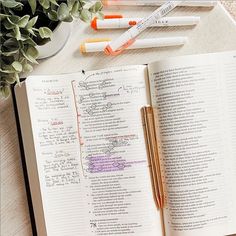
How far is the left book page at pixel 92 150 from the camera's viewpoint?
0.67 meters

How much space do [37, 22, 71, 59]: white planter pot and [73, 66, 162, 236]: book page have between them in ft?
0.18

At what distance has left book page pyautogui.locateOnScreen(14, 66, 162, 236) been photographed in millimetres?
671

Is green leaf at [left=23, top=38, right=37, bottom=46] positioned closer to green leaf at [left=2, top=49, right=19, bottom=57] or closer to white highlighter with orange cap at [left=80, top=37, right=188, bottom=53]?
green leaf at [left=2, top=49, right=19, bottom=57]

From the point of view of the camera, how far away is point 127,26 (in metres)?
0.68

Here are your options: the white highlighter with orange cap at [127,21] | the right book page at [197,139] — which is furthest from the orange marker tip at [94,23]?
the right book page at [197,139]

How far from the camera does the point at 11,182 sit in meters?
0.68

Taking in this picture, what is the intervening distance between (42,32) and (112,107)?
0.17 m

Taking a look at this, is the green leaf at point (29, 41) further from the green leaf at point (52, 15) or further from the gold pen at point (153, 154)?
the gold pen at point (153, 154)

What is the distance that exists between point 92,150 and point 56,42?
6.6 inches

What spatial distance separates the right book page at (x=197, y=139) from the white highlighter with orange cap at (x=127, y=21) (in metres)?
0.07

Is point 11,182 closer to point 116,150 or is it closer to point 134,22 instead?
point 116,150

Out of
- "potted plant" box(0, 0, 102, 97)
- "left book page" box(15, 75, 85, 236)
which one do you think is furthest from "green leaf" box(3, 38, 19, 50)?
"left book page" box(15, 75, 85, 236)

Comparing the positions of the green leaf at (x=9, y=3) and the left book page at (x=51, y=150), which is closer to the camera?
the green leaf at (x=9, y=3)

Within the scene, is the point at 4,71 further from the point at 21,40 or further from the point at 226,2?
the point at 226,2
